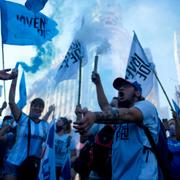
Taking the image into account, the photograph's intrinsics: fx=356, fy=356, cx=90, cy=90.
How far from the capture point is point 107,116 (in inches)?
121

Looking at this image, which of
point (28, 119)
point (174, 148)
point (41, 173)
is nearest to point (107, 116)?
point (41, 173)

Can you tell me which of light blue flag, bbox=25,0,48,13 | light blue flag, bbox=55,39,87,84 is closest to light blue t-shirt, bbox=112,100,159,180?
light blue flag, bbox=55,39,87,84

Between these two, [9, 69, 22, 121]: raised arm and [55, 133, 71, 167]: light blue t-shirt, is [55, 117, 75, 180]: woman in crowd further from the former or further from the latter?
[9, 69, 22, 121]: raised arm

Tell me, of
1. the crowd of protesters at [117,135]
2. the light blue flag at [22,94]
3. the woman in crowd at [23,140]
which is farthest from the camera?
the light blue flag at [22,94]

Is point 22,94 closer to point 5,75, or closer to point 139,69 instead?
point 139,69

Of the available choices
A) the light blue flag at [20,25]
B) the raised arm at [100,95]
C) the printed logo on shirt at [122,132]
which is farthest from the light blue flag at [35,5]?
the printed logo on shirt at [122,132]

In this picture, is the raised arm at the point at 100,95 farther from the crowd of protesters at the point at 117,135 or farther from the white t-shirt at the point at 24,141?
the white t-shirt at the point at 24,141

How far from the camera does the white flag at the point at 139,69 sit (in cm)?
714

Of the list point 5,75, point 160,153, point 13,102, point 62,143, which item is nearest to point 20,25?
point 13,102

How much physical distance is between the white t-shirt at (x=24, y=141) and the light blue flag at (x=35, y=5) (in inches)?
100

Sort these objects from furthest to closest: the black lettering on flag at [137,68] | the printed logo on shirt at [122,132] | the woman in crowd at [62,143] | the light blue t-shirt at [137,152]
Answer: the black lettering on flag at [137,68]
the woman in crowd at [62,143]
the printed logo on shirt at [122,132]
the light blue t-shirt at [137,152]

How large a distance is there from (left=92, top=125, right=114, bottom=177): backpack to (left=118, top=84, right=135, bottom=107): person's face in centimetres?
119

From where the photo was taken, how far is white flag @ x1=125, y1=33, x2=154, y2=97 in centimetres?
714

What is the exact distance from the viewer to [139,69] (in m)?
7.20
